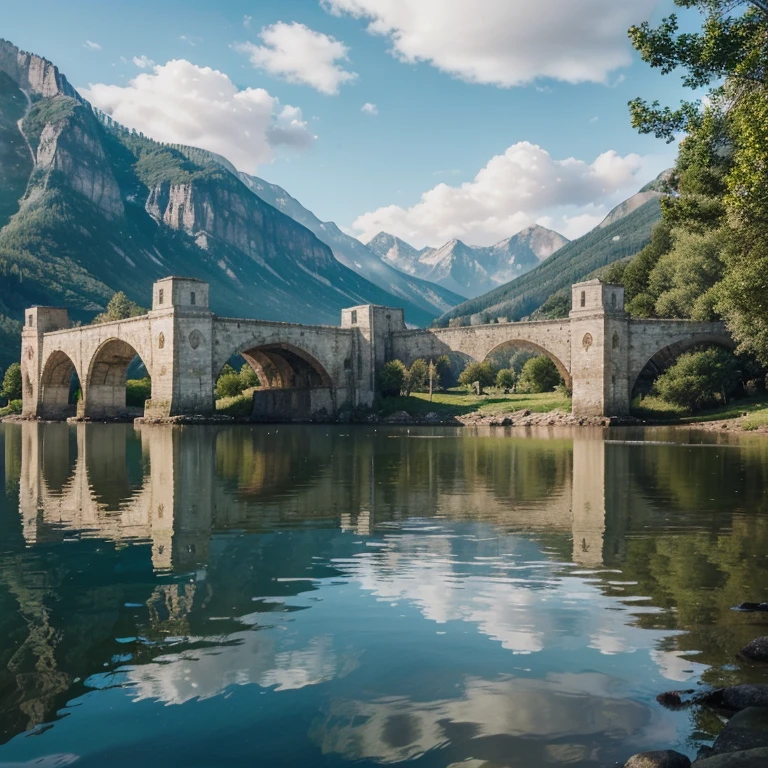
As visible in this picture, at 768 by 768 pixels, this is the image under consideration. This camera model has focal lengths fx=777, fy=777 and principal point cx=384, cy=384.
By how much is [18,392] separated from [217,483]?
244ft

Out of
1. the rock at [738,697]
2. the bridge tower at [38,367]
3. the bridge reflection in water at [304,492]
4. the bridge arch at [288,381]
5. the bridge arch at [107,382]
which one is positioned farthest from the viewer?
the bridge tower at [38,367]

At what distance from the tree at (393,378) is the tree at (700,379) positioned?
19637 millimetres

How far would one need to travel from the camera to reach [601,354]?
168ft

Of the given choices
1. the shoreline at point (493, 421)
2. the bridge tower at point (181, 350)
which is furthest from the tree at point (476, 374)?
the bridge tower at point (181, 350)

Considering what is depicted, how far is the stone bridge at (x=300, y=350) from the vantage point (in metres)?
52.2

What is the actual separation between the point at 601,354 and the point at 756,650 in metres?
46.3

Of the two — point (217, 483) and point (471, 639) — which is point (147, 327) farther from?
point (471, 639)

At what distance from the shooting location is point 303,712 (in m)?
5.51

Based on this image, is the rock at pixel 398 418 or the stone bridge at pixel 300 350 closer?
the stone bridge at pixel 300 350

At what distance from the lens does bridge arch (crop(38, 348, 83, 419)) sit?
243 feet

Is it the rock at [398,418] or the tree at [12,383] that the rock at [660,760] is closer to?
the rock at [398,418]

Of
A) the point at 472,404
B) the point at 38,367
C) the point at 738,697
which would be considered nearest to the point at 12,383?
the point at 38,367

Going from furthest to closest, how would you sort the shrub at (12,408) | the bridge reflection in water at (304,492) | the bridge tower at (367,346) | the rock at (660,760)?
the shrub at (12,408), the bridge tower at (367,346), the bridge reflection in water at (304,492), the rock at (660,760)

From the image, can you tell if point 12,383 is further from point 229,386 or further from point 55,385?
point 229,386
